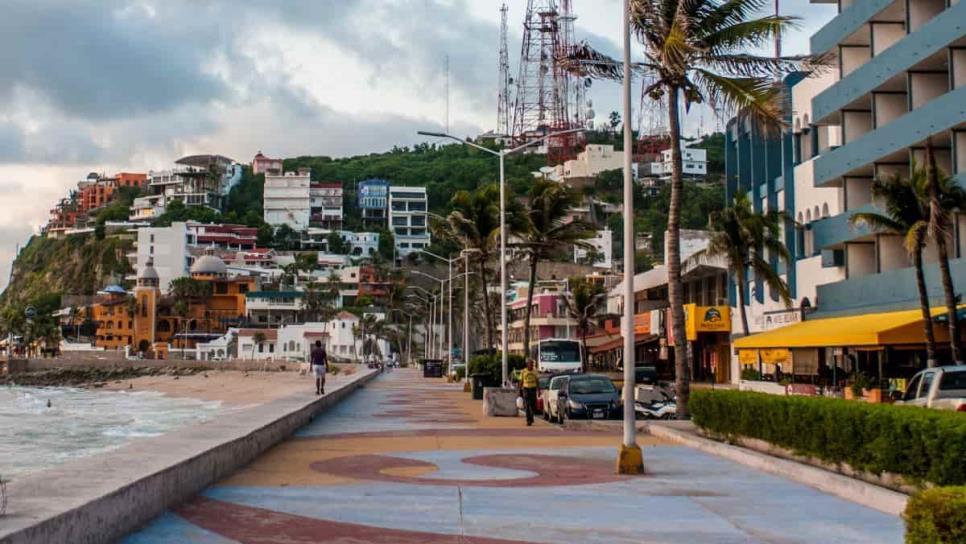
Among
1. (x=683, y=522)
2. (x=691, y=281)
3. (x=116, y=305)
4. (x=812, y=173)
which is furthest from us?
(x=116, y=305)

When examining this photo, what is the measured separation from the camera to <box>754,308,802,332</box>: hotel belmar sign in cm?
4764

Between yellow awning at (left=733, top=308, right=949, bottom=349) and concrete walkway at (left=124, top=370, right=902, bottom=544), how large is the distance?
12.6 meters

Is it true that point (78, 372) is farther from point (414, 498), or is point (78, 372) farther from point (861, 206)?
point (414, 498)

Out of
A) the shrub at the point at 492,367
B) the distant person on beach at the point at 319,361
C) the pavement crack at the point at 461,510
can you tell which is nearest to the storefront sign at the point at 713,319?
the shrub at the point at 492,367

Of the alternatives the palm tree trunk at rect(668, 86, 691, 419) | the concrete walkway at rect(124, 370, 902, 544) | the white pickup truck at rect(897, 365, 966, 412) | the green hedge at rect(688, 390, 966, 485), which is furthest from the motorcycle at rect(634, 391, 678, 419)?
the green hedge at rect(688, 390, 966, 485)

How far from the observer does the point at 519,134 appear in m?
173

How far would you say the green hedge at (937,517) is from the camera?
305 inches

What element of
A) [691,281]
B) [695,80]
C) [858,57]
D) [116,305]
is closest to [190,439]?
[695,80]

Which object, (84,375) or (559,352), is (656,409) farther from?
(84,375)

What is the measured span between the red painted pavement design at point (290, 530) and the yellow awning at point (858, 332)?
23728 mm

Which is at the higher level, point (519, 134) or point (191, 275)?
point (519, 134)

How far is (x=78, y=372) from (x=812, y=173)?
133339 mm

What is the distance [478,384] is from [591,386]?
53.3 feet

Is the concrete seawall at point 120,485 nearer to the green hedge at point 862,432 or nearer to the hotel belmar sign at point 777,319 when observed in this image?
the green hedge at point 862,432
